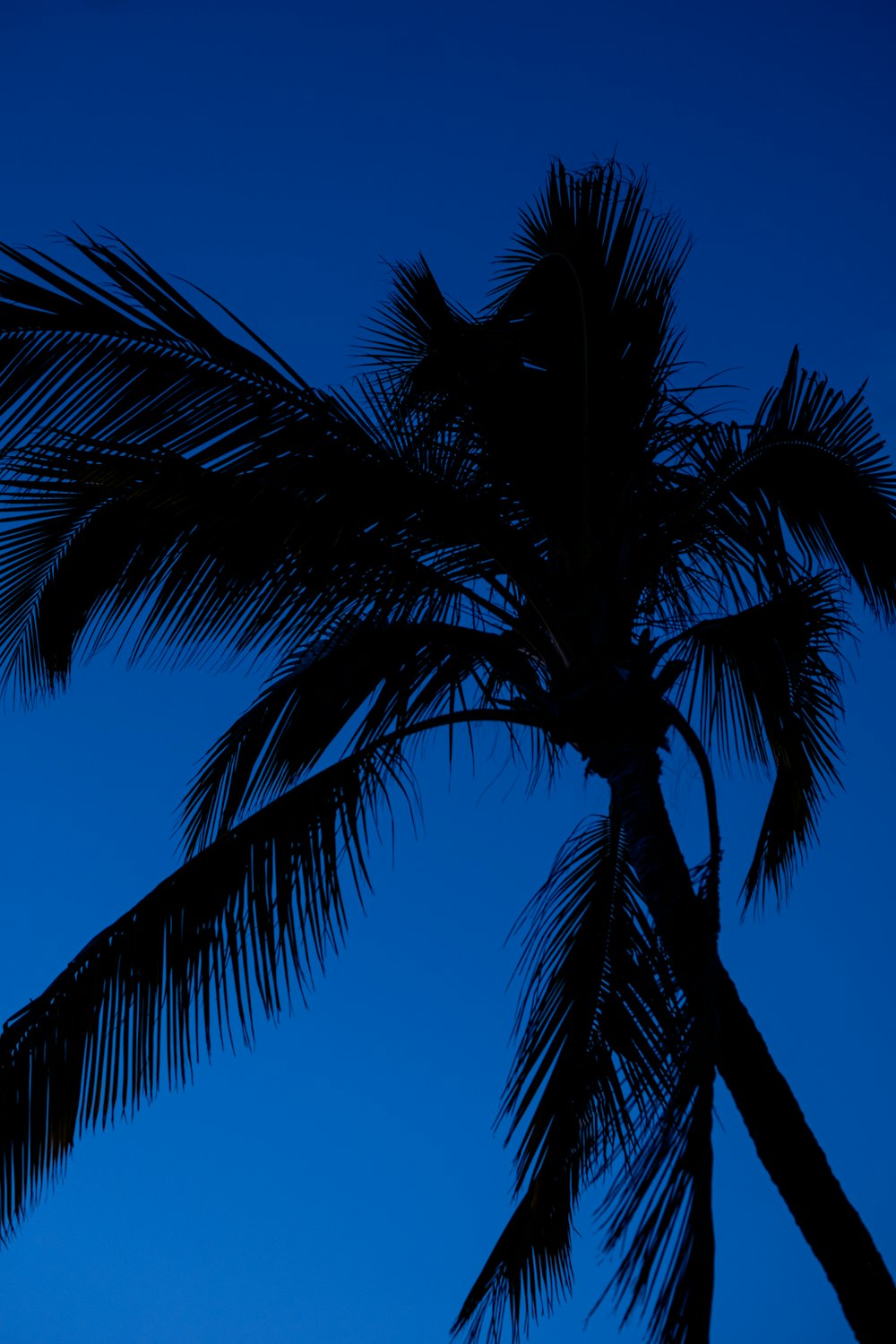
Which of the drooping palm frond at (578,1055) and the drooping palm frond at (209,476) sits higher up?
the drooping palm frond at (209,476)

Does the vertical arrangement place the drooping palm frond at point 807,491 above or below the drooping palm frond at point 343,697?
above

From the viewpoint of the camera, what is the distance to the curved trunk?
306 cm

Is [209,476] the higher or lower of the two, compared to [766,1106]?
higher

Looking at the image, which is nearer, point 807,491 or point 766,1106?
point 766,1106

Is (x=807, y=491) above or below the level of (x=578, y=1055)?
above

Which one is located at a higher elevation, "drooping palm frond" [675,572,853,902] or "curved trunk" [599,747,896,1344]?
"drooping palm frond" [675,572,853,902]

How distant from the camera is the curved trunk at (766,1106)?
10.0 feet

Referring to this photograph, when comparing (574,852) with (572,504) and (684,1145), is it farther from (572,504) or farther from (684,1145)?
(684,1145)

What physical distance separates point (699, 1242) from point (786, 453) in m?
3.58

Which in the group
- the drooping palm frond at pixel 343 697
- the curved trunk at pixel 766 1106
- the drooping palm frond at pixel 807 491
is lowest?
the curved trunk at pixel 766 1106

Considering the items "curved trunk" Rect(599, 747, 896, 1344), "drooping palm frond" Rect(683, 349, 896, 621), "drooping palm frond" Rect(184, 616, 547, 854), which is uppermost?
"drooping palm frond" Rect(683, 349, 896, 621)

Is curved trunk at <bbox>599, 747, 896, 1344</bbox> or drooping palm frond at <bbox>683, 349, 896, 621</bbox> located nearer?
curved trunk at <bbox>599, 747, 896, 1344</bbox>

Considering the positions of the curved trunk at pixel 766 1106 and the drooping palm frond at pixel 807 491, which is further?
the drooping palm frond at pixel 807 491

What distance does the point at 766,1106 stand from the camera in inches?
130
